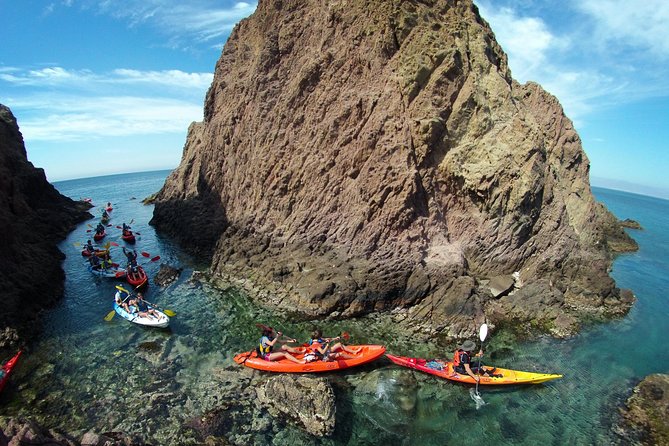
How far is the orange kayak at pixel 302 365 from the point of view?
15969mm

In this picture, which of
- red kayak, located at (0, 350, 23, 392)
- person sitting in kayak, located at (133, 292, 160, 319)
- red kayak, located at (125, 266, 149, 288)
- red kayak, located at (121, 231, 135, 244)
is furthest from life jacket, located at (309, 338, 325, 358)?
red kayak, located at (121, 231, 135, 244)

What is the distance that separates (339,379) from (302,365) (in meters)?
1.75

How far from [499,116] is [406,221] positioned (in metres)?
9.79

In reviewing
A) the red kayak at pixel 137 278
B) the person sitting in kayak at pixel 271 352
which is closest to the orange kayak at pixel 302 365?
the person sitting in kayak at pixel 271 352

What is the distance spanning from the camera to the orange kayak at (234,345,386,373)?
15969mm

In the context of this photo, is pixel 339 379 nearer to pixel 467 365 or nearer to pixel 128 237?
A: pixel 467 365

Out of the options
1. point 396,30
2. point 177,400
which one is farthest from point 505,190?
point 177,400

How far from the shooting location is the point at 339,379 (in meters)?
15.7

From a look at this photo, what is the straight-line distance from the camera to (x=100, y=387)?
15078 millimetres

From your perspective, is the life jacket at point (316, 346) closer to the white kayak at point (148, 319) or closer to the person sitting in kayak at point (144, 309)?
the white kayak at point (148, 319)

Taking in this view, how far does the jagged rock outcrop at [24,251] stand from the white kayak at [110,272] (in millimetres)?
2068

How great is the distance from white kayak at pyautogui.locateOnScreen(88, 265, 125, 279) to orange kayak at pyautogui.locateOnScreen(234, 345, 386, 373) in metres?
16.1

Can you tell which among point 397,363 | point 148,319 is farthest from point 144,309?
point 397,363

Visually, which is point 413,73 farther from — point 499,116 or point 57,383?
point 57,383
